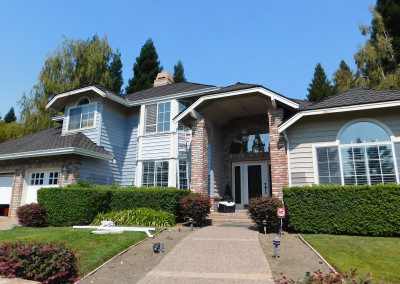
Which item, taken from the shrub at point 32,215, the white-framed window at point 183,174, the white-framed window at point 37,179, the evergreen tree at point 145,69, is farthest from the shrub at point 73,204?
the evergreen tree at point 145,69

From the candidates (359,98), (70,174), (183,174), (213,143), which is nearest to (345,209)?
(359,98)

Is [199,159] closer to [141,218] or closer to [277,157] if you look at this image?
[277,157]

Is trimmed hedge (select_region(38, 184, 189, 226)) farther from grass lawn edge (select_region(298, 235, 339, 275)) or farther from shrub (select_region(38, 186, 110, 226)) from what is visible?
grass lawn edge (select_region(298, 235, 339, 275))

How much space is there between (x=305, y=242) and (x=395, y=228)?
2799 mm

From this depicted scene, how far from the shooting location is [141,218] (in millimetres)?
11320

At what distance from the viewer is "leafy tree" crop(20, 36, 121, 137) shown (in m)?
26.7

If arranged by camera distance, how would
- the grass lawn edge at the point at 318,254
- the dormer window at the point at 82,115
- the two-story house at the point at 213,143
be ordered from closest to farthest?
the grass lawn edge at the point at 318,254, the two-story house at the point at 213,143, the dormer window at the point at 82,115

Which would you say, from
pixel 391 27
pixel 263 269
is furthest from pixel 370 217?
pixel 391 27

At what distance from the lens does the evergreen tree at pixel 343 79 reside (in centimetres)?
2700

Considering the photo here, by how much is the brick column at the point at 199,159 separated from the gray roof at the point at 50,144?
5260mm

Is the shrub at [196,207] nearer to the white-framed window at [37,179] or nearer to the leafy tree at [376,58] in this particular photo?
the white-framed window at [37,179]

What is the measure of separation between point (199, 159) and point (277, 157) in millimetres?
3797

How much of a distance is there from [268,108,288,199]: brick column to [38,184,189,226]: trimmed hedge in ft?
13.2

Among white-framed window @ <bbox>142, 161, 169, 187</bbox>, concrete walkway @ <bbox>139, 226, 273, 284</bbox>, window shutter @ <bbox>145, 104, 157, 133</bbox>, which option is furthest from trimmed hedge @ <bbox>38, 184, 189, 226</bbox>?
window shutter @ <bbox>145, 104, 157, 133</bbox>
